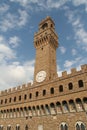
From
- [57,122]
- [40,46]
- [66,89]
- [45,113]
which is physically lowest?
[57,122]

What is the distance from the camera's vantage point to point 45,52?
99.5ft

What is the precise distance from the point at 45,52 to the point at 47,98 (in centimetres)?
994

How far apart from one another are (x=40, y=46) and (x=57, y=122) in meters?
16.0

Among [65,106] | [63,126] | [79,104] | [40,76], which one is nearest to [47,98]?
[65,106]

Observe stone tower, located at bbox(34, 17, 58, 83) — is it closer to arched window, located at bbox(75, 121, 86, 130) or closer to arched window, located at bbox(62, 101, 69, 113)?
arched window, located at bbox(62, 101, 69, 113)

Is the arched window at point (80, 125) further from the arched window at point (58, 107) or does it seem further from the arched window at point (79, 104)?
the arched window at point (58, 107)

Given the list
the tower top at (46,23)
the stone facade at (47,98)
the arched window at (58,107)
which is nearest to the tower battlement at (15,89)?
the stone facade at (47,98)

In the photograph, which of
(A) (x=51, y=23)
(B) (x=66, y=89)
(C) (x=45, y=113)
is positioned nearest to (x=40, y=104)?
(C) (x=45, y=113)

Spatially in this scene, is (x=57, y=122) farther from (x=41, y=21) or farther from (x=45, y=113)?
(x=41, y=21)

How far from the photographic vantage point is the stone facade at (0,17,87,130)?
819 inches

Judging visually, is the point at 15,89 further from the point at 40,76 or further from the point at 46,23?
the point at 46,23

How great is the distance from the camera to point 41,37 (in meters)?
32.3

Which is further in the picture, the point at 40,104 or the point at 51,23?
the point at 51,23

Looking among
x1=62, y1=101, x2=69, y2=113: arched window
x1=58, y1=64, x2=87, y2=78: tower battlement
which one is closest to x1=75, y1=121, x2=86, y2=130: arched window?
x1=62, y1=101, x2=69, y2=113: arched window
